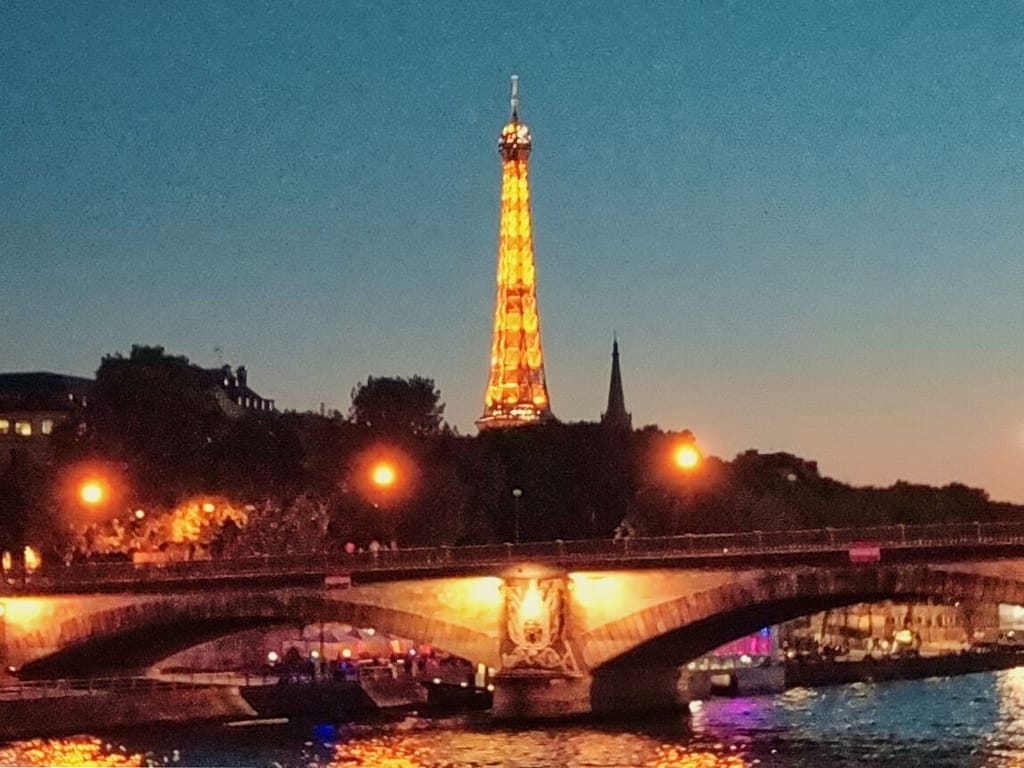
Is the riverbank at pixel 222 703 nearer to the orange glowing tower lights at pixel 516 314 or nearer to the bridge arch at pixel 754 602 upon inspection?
the bridge arch at pixel 754 602

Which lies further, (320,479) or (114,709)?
(320,479)

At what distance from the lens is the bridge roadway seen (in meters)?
72.9

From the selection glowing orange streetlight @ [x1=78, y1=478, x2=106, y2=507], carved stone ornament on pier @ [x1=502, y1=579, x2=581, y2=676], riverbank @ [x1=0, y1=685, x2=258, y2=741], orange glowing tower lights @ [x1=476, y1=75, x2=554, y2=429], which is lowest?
riverbank @ [x1=0, y1=685, x2=258, y2=741]

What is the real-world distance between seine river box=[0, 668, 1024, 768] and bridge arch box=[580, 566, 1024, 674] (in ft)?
8.95

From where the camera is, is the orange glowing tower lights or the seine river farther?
the orange glowing tower lights

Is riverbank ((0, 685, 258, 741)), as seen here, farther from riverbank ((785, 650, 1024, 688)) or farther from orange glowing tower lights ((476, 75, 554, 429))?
orange glowing tower lights ((476, 75, 554, 429))

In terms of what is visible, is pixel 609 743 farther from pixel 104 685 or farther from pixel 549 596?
pixel 104 685

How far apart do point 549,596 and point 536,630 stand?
128 cm

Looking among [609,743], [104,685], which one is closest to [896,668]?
[104,685]

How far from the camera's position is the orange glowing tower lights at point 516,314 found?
6294 inches

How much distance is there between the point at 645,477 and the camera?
401 feet

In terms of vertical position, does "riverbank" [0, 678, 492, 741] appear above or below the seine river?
above

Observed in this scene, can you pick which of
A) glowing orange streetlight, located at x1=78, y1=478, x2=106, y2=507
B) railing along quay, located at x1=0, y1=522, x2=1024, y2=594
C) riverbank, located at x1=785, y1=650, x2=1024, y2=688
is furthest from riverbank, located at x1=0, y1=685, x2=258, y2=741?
riverbank, located at x1=785, y1=650, x2=1024, y2=688

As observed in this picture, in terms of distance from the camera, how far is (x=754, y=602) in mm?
75125
